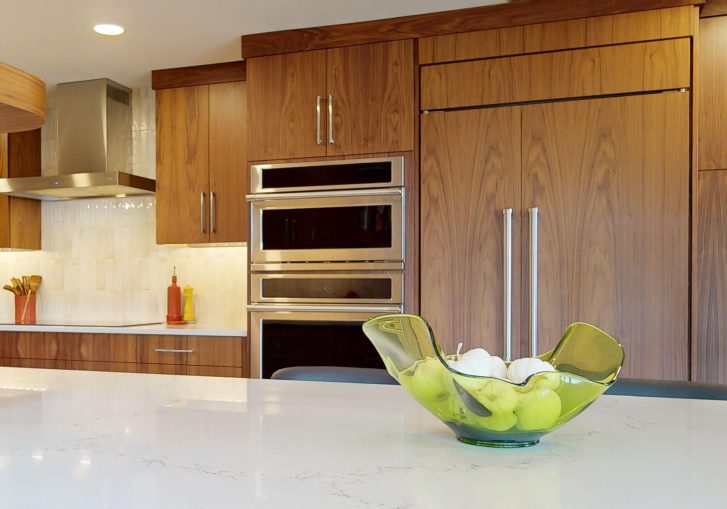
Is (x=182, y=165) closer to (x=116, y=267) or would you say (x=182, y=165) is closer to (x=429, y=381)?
(x=116, y=267)

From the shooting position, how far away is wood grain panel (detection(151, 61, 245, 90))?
3648mm

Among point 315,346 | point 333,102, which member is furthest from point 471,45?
point 315,346

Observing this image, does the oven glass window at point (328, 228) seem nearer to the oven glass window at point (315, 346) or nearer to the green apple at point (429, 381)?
the oven glass window at point (315, 346)

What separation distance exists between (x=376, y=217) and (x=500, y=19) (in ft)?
3.33

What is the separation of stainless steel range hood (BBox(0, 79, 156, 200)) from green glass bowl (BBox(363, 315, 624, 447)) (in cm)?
324

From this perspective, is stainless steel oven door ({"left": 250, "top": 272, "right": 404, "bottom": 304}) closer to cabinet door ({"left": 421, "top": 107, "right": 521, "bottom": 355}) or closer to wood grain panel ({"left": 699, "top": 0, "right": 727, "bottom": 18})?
cabinet door ({"left": 421, "top": 107, "right": 521, "bottom": 355})

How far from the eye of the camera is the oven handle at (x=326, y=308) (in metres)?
Answer: 3.04

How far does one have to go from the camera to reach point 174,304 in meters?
3.95

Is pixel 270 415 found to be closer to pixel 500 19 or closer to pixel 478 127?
pixel 478 127

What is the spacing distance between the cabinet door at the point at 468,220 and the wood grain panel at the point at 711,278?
0.73 m

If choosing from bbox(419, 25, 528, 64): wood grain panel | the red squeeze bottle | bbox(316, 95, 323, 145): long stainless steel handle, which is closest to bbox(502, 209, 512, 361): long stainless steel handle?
bbox(419, 25, 528, 64): wood grain panel

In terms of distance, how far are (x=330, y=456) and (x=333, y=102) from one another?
253 cm

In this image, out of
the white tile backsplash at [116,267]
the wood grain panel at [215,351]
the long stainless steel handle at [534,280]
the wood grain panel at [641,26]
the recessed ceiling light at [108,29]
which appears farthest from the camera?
the white tile backsplash at [116,267]

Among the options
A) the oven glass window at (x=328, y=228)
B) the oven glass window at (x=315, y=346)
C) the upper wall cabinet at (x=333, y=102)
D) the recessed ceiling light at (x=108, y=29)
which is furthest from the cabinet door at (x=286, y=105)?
the oven glass window at (x=315, y=346)
